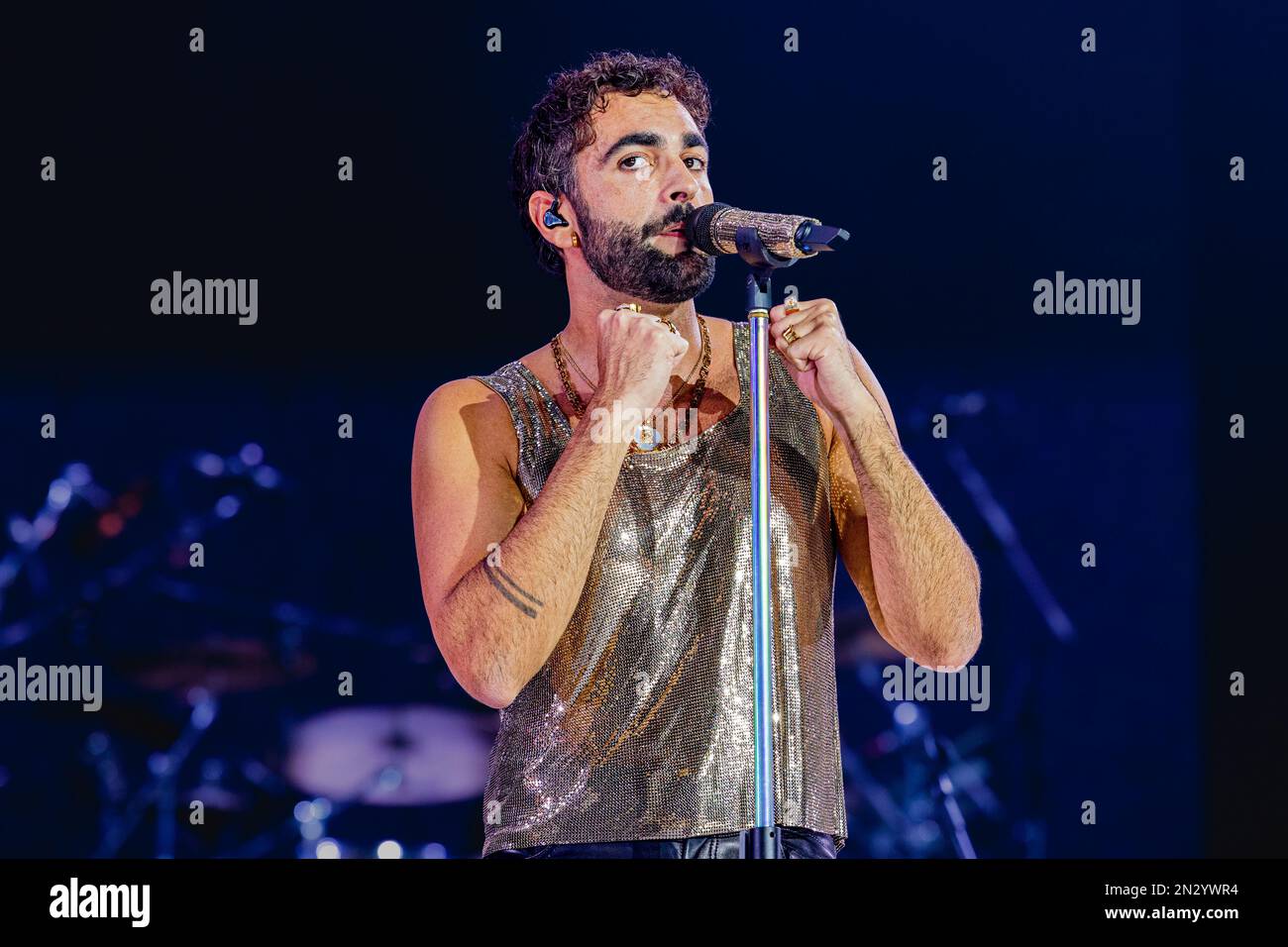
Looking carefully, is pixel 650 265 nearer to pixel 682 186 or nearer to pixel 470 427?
pixel 682 186

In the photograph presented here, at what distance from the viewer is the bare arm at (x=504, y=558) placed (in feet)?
6.54

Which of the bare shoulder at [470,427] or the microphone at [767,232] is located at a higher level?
the microphone at [767,232]

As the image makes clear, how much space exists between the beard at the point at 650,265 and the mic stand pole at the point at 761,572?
1.47 ft

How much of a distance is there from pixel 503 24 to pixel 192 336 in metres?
1.04

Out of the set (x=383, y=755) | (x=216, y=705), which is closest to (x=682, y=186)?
(x=383, y=755)

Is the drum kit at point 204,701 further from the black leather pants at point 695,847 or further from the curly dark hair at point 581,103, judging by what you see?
the black leather pants at point 695,847

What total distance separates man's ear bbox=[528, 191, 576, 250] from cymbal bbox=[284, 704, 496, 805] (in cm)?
166

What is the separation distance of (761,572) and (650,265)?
696 millimetres

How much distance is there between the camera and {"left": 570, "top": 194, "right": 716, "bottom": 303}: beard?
2.20 metres

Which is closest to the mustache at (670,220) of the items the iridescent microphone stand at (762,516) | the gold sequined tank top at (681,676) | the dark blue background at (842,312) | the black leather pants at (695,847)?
the gold sequined tank top at (681,676)

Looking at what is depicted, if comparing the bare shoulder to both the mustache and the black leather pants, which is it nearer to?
the mustache

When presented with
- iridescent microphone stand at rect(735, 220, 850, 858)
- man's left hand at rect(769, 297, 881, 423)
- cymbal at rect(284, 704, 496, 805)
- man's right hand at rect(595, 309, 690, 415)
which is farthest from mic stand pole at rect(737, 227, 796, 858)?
cymbal at rect(284, 704, 496, 805)

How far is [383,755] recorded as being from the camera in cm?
375
